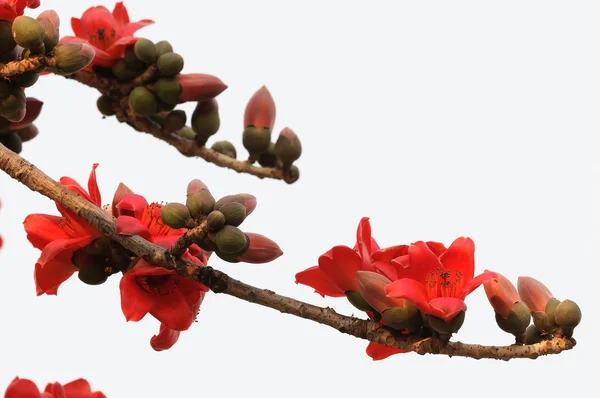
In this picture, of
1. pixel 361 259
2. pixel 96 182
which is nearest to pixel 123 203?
pixel 96 182

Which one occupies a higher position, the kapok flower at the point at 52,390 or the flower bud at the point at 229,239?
the flower bud at the point at 229,239

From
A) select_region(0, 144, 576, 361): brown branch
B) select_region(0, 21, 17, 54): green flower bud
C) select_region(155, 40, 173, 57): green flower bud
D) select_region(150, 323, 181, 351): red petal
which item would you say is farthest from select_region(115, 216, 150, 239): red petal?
select_region(155, 40, 173, 57): green flower bud

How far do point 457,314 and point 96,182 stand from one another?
14.3 inches

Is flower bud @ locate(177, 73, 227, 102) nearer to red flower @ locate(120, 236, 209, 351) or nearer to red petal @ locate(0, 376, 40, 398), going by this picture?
red flower @ locate(120, 236, 209, 351)

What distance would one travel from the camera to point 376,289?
32.2 inches

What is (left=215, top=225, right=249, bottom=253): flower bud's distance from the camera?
2.55 ft

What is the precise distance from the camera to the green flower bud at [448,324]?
79 centimetres

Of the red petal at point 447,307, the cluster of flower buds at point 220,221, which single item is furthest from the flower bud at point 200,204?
the red petal at point 447,307

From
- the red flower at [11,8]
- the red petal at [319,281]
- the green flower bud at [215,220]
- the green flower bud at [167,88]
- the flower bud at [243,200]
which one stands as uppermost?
the green flower bud at [167,88]

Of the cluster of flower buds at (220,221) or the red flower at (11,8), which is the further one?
the red flower at (11,8)

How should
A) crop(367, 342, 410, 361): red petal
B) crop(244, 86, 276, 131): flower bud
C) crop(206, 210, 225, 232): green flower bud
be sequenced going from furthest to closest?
crop(244, 86, 276, 131): flower bud < crop(367, 342, 410, 361): red petal < crop(206, 210, 225, 232): green flower bud

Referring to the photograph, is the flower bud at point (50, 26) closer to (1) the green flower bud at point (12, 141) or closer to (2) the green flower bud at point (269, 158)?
(1) the green flower bud at point (12, 141)

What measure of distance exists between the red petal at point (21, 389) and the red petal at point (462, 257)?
1.25 ft

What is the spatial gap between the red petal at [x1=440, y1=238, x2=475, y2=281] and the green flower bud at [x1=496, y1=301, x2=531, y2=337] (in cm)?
5
